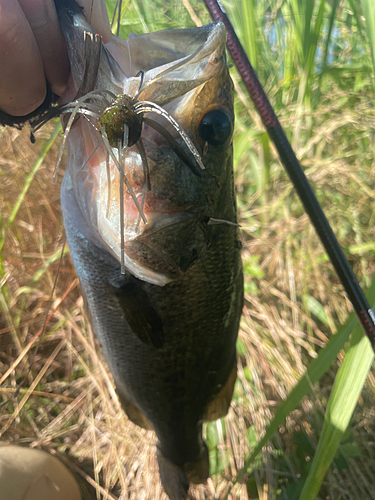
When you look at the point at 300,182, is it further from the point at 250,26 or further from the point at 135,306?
the point at 250,26

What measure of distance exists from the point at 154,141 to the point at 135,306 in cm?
44

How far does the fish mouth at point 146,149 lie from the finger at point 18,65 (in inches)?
3.4

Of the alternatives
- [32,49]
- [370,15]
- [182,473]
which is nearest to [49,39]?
[32,49]

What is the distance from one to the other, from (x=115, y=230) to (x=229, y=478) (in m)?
1.64

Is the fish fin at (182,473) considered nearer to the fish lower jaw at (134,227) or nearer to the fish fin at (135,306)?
the fish fin at (135,306)

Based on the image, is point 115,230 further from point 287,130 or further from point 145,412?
Answer: point 287,130

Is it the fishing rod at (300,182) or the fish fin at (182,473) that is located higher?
the fishing rod at (300,182)

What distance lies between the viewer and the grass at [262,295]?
178cm

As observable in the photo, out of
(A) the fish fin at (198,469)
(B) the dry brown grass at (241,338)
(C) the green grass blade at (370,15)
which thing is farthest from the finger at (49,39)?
(A) the fish fin at (198,469)

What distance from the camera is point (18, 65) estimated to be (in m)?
0.76

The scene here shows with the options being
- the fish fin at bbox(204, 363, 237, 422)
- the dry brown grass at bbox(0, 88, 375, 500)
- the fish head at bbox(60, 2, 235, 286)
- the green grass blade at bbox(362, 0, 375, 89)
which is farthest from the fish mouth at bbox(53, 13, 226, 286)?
the dry brown grass at bbox(0, 88, 375, 500)

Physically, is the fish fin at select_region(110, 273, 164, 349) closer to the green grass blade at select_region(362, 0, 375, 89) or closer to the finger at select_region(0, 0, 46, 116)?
the finger at select_region(0, 0, 46, 116)

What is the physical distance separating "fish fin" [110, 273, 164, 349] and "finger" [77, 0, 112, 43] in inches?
23.6

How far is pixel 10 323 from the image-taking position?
200 centimetres
